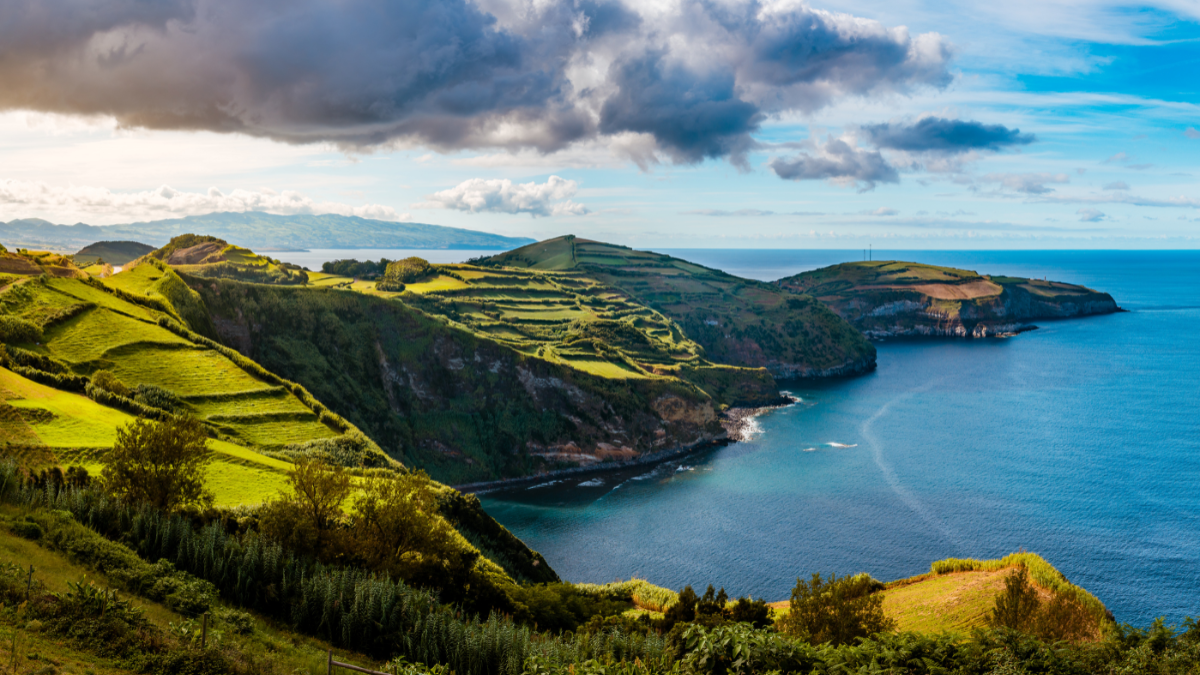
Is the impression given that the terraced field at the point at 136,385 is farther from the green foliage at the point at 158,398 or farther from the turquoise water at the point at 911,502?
the turquoise water at the point at 911,502

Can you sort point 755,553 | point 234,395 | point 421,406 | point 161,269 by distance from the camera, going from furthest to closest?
point 421,406 → point 161,269 → point 755,553 → point 234,395

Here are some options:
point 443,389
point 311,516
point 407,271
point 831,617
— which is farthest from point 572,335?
point 831,617

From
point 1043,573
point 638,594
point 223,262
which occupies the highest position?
point 223,262

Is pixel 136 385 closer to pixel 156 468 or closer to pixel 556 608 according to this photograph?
pixel 156 468

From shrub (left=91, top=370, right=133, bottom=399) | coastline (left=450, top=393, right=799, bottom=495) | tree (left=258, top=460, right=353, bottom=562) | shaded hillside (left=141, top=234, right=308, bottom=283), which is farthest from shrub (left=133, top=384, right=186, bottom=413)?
shaded hillside (left=141, top=234, right=308, bottom=283)

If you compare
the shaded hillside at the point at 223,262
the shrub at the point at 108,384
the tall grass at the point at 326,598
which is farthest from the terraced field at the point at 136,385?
the shaded hillside at the point at 223,262

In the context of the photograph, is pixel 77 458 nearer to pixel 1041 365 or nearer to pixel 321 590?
pixel 321 590

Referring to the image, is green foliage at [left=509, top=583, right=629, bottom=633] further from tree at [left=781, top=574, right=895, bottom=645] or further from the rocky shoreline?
the rocky shoreline

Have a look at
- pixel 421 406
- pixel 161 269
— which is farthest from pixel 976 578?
pixel 161 269
